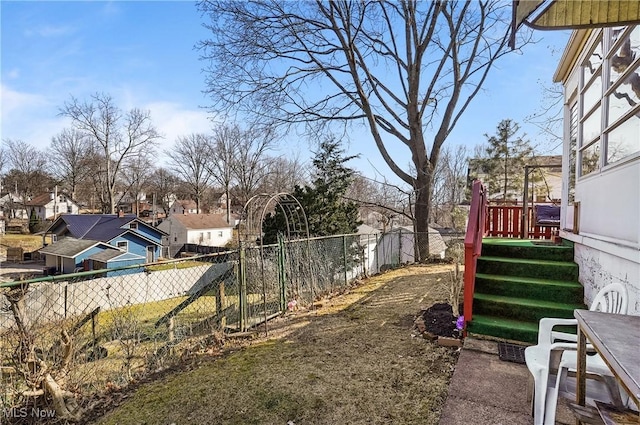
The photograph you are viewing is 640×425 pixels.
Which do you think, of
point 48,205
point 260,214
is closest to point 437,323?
point 260,214

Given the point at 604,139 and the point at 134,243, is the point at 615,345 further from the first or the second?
the point at 134,243

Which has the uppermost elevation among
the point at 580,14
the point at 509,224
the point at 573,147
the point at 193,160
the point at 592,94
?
the point at 193,160

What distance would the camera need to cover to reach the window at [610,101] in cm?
282

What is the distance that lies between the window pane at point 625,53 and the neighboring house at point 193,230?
1207 inches

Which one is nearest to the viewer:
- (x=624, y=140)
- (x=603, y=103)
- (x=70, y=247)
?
(x=624, y=140)

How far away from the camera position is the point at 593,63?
155 inches

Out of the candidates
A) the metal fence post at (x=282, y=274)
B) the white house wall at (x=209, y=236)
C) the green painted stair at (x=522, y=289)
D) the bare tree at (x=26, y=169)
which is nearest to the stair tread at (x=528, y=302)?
the green painted stair at (x=522, y=289)

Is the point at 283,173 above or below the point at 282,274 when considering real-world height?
above

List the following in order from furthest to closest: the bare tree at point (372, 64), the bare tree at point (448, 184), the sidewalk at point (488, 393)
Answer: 1. the bare tree at point (448, 184)
2. the bare tree at point (372, 64)
3. the sidewalk at point (488, 393)

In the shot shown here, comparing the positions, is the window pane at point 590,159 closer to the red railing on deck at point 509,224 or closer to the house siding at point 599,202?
the house siding at point 599,202

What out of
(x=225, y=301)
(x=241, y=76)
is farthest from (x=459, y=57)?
(x=225, y=301)

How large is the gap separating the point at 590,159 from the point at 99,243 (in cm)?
2265

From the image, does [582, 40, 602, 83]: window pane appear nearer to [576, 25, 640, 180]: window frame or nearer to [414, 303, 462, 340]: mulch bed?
[576, 25, 640, 180]: window frame

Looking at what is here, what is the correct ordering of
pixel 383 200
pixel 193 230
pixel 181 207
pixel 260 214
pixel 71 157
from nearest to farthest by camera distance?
pixel 260 214 → pixel 383 200 → pixel 193 230 → pixel 71 157 → pixel 181 207
